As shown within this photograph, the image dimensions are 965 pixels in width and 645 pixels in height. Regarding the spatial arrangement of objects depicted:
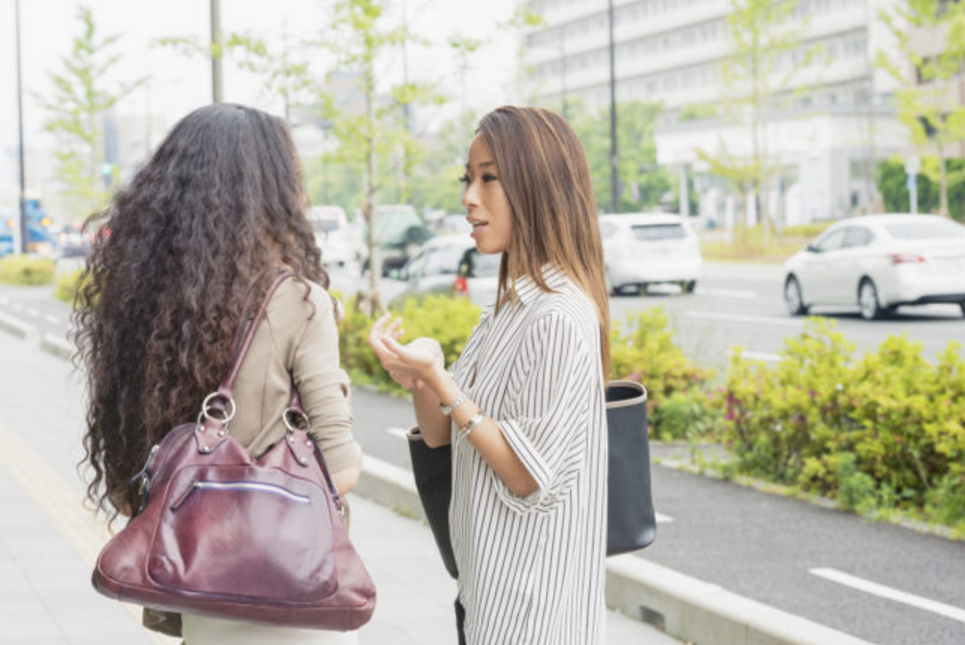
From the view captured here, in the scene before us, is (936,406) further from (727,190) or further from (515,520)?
(727,190)

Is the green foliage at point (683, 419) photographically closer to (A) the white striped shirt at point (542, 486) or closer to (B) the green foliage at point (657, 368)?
(B) the green foliage at point (657, 368)

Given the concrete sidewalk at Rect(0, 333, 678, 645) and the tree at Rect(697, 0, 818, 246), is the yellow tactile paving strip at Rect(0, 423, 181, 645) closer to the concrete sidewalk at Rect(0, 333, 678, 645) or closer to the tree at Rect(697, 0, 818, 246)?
the concrete sidewalk at Rect(0, 333, 678, 645)

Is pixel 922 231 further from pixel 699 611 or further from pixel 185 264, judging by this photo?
pixel 185 264

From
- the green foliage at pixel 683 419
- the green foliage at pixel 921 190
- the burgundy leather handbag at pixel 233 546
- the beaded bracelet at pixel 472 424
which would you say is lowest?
the green foliage at pixel 683 419

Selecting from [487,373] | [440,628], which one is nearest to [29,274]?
[440,628]

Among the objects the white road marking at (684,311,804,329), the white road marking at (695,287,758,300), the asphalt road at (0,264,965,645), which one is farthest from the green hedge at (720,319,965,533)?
the white road marking at (695,287,758,300)

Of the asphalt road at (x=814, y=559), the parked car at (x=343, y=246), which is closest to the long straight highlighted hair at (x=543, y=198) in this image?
the asphalt road at (x=814, y=559)

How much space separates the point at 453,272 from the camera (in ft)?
67.2

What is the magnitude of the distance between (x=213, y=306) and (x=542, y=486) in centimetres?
64

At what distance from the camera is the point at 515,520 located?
8.00 feet

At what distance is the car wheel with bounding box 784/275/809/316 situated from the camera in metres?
20.8

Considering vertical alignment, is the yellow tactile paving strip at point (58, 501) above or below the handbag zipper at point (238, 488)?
below

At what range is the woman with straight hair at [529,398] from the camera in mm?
2379

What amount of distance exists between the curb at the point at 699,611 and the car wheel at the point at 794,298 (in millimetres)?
15312
